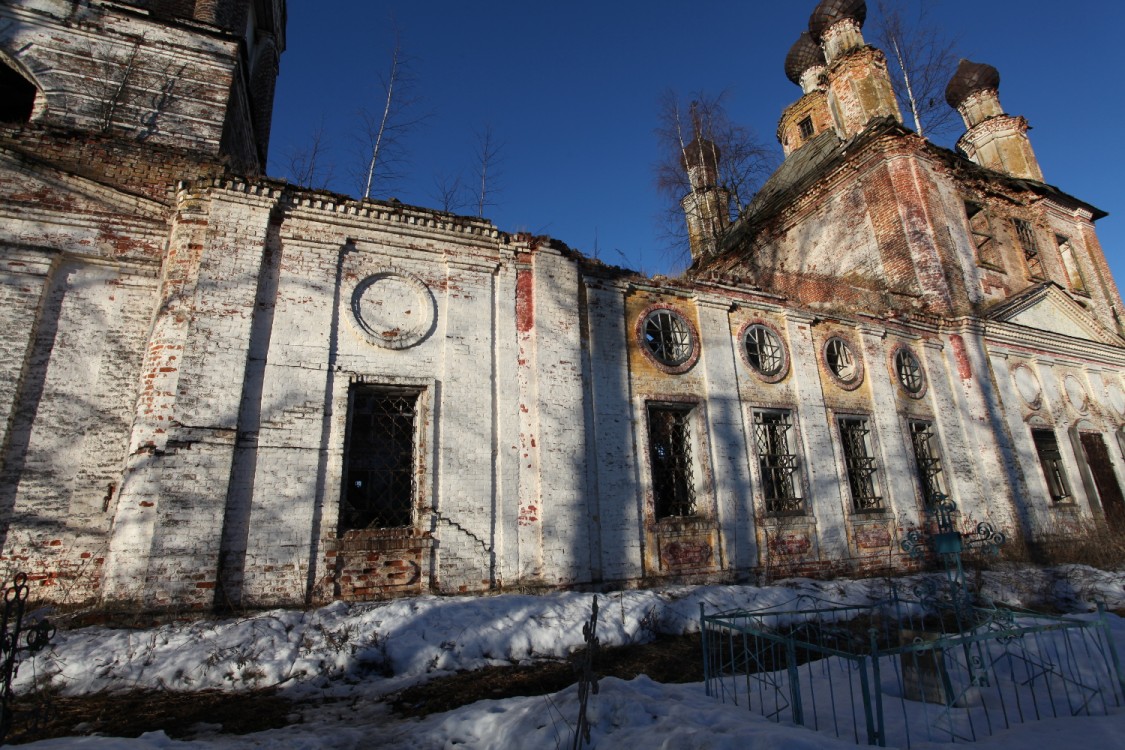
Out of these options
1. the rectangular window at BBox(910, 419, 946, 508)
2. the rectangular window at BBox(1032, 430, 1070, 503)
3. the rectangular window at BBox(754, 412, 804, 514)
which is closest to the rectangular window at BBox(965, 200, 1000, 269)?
the rectangular window at BBox(1032, 430, 1070, 503)

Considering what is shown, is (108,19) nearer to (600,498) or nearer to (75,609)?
(75,609)

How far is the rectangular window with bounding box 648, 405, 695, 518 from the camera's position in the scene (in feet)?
31.4

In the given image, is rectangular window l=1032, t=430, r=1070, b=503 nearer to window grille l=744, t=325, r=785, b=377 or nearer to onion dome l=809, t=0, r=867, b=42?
window grille l=744, t=325, r=785, b=377

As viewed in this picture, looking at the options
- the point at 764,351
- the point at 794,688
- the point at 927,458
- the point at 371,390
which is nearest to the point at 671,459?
the point at 764,351

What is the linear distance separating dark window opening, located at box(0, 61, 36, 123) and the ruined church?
4 cm

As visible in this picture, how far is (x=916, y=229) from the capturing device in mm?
15094

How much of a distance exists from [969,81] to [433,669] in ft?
85.9

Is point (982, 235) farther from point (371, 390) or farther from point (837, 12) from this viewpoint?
point (371, 390)

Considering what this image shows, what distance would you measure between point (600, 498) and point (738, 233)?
46.6 feet

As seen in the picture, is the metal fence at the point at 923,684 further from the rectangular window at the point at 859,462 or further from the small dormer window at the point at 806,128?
the small dormer window at the point at 806,128

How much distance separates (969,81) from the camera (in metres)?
21.2

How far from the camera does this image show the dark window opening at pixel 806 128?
24631 millimetres

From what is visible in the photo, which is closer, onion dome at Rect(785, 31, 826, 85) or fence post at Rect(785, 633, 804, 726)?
fence post at Rect(785, 633, 804, 726)

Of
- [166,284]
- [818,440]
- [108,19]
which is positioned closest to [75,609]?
[166,284]
